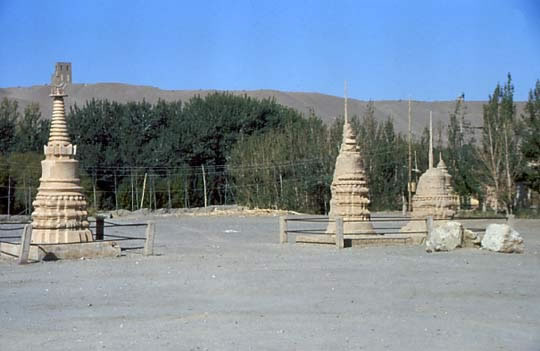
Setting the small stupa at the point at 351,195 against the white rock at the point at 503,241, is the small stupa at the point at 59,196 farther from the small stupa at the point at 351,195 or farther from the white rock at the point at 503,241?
the white rock at the point at 503,241

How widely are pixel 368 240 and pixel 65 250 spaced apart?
8720 millimetres

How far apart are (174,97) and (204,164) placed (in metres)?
59.2

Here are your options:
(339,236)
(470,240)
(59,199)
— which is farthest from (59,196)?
(470,240)

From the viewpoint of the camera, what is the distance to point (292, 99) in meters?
123

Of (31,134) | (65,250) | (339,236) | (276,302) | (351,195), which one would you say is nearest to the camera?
(276,302)

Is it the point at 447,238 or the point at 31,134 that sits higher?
the point at 31,134

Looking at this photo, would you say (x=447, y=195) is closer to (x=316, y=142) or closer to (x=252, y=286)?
(x=252, y=286)

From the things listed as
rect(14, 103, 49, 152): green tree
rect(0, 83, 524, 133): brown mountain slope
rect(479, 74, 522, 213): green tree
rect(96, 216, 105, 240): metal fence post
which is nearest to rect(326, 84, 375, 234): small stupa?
rect(96, 216, 105, 240): metal fence post

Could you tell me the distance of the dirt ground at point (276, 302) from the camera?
9.46 meters

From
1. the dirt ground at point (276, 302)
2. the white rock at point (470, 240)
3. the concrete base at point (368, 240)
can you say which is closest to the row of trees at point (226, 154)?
the concrete base at point (368, 240)

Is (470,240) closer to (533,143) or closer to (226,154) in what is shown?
(533,143)

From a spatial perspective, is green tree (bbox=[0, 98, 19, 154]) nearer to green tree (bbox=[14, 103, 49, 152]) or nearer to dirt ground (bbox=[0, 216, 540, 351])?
green tree (bbox=[14, 103, 49, 152])

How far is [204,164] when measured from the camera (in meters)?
62.9

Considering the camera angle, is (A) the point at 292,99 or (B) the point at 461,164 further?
(A) the point at 292,99
